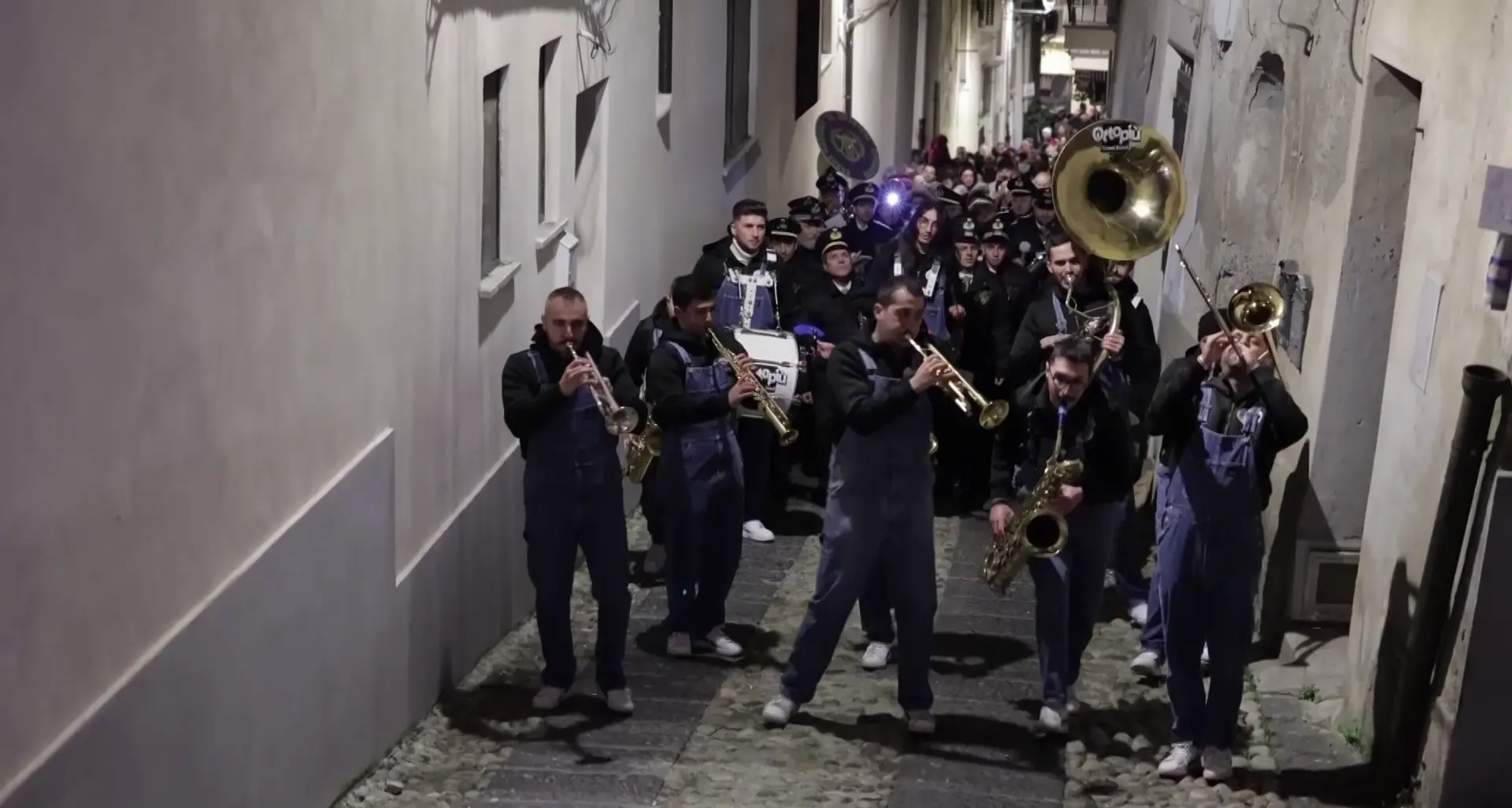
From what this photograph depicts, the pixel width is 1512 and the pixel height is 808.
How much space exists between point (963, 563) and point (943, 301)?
5.56ft

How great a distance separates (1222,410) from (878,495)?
1465mm

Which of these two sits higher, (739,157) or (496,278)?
(739,157)

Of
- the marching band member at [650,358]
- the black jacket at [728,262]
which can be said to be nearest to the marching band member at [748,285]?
the black jacket at [728,262]

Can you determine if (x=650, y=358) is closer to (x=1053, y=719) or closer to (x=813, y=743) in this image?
(x=813, y=743)

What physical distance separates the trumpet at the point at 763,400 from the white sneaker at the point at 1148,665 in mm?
2030

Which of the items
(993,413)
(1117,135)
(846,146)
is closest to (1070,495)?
(993,413)

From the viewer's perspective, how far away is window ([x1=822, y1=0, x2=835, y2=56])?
2031cm

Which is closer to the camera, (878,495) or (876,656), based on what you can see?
(878,495)

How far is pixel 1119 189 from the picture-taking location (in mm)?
9188

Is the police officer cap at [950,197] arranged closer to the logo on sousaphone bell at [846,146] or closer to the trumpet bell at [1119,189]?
the logo on sousaphone bell at [846,146]

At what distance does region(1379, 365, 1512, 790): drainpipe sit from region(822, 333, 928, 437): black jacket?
2107 millimetres

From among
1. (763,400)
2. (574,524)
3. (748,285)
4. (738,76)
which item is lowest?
(574,524)

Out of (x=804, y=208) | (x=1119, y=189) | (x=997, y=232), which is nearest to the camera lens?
(x=1119, y=189)

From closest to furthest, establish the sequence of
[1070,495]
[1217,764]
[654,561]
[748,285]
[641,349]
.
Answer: [1217,764], [1070,495], [641,349], [748,285], [654,561]
